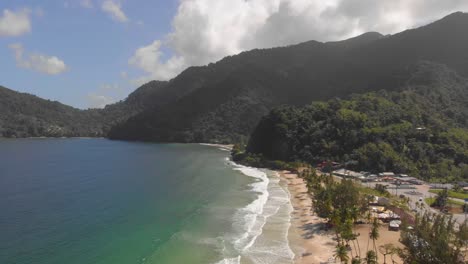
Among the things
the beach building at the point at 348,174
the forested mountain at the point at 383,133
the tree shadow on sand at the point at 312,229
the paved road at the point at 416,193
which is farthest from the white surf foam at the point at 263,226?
the forested mountain at the point at 383,133

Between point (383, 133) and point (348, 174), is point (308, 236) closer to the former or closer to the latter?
point (348, 174)

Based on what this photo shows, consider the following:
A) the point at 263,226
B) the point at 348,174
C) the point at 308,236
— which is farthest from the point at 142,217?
the point at 348,174

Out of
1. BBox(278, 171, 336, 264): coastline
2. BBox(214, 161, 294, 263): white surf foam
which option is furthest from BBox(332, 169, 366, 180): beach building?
BBox(278, 171, 336, 264): coastline

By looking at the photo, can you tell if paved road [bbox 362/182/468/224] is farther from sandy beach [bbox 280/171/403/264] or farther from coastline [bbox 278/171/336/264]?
coastline [bbox 278/171/336/264]

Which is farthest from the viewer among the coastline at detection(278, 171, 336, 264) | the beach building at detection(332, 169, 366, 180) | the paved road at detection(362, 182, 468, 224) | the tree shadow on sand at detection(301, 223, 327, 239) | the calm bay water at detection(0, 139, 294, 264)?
the beach building at detection(332, 169, 366, 180)

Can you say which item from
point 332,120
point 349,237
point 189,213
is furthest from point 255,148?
point 349,237

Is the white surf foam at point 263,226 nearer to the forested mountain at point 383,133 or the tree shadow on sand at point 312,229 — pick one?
the tree shadow on sand at point 312,229
